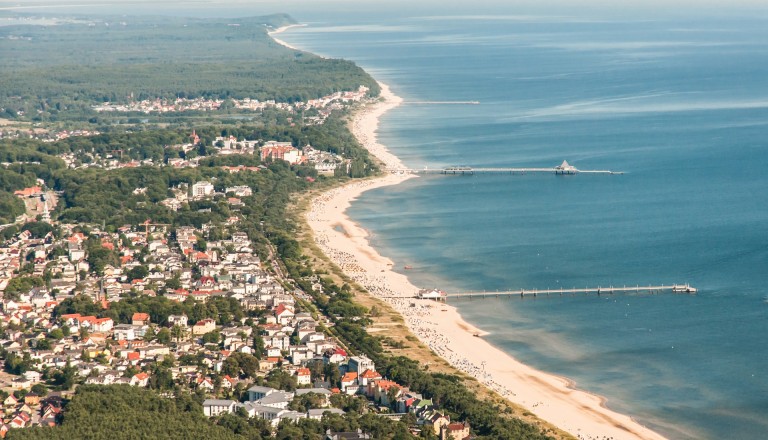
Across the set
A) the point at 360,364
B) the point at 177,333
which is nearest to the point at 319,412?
the point at 360,364

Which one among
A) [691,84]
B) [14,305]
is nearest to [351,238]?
[14,305]

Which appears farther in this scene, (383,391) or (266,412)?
(383,391)

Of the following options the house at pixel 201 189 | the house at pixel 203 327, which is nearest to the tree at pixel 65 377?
the house at pixel 203 327

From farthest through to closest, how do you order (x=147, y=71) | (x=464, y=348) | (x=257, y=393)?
1. (x=147, y=71)
2. (x=464, y=348)
3. (x=257, y=393)

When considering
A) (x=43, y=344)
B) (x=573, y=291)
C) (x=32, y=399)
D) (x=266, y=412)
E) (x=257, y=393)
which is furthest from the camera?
(x=573, y=291)

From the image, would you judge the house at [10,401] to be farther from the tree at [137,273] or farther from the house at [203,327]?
the tree at [137,273]

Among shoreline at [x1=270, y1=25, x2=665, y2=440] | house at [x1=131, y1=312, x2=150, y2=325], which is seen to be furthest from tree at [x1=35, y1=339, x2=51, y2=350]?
shoreline at [x1=270, y1=25, x2=665, y2=440]

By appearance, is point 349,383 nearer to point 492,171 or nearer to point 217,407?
point 217,407

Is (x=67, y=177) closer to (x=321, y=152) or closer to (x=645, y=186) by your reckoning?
(x=321, y=152)
